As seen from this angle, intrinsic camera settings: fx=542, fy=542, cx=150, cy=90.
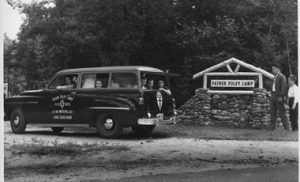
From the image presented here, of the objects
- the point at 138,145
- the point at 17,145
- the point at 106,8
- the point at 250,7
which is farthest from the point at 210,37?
the point at 17,145

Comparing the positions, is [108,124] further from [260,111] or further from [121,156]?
[260,111]

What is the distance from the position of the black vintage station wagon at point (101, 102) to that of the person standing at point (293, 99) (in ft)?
4.98

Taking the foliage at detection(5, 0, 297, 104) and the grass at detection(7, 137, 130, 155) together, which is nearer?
the foliage at detection(5, 0, 297, 104)

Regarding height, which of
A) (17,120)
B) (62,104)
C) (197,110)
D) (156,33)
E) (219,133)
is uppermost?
(156,33)

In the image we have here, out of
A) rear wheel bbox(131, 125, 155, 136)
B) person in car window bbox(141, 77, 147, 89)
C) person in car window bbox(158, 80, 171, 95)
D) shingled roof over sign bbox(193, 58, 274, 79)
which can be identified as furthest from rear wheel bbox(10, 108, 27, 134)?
shingled roof over sign bbox(193, 58, 274, 79)

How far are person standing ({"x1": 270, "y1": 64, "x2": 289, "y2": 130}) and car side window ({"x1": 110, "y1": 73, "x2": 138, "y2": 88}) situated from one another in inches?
73.4

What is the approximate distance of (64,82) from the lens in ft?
24.8

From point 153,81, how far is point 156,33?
1447mm

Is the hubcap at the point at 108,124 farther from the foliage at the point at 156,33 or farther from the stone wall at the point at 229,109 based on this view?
the foliage at the point at 156,33

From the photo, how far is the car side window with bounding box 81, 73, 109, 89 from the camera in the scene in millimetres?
7414

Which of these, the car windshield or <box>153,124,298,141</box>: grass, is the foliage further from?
<box>153,124,298,141</box>: grass

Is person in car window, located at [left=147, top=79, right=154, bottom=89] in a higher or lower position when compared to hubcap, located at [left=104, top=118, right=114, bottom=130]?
higher

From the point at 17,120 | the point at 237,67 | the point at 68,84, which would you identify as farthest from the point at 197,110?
the point at 17,120

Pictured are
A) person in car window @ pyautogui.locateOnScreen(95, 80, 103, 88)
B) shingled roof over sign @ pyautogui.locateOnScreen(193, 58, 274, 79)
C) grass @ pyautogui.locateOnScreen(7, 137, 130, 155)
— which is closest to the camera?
shingled roof over sign @ pyautogui.locateOnScreen(193, 58, 274, 79)
